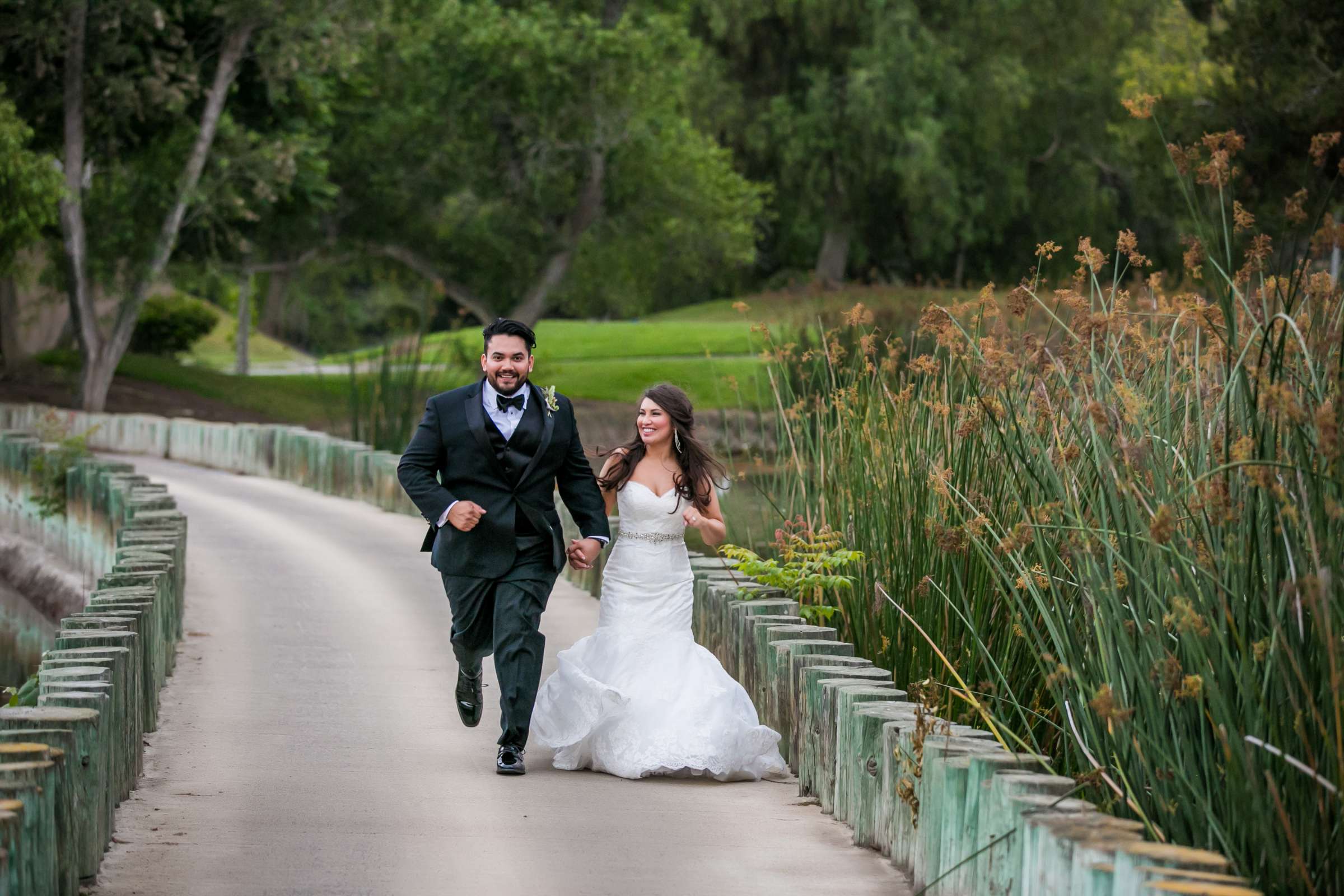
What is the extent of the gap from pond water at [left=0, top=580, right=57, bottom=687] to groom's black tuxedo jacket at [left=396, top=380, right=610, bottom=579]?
224 inches

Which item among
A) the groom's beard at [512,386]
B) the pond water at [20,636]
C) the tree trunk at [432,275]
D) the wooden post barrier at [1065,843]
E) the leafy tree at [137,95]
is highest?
the leafy tree at [137,95]

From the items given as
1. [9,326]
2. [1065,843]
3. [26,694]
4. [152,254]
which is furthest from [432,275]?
[1065,843]

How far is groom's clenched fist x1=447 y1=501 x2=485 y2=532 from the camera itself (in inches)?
258

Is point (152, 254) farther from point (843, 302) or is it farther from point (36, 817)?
point (36, 817)

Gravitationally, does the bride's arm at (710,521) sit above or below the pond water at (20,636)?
above

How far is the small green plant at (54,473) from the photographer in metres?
15.7

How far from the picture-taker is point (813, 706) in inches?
255

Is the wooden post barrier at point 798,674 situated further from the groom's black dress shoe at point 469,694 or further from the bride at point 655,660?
the groom's black dress shoe at point 469,694

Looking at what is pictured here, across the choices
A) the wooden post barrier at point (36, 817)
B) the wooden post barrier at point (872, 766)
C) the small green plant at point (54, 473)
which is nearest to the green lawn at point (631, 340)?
the small green plant at point (54, 473)

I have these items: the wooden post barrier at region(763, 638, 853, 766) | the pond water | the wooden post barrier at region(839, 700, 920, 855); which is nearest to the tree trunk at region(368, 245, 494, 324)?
the pond water

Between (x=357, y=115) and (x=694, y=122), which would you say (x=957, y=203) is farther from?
(x=357, y=115)

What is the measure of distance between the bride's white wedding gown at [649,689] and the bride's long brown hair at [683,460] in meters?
0.06

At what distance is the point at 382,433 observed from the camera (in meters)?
20.0

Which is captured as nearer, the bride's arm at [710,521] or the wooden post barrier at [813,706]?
the wooden post barrier at [813,706]
